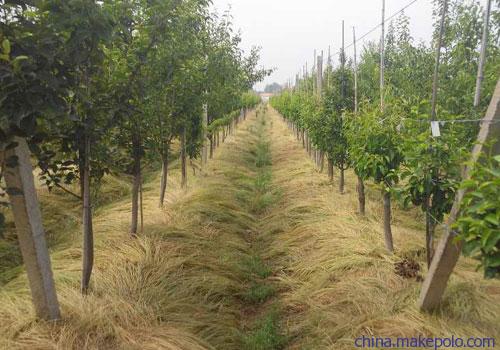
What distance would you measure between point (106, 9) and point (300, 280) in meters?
3.73

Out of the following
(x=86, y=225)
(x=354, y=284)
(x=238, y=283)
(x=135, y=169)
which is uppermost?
(x=135, y=169)

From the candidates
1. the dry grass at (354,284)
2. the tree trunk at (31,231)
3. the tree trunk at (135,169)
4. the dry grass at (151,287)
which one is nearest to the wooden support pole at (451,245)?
the dry grass at (354,284)

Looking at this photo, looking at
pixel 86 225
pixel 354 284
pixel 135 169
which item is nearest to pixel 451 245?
pixel 354 284

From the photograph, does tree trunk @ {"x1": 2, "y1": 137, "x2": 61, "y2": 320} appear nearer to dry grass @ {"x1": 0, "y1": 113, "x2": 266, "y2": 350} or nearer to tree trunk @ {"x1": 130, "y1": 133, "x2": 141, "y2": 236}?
A: dry grass @ {"x1": 0, "y1": 113, "x2": 266, "y2": 350}

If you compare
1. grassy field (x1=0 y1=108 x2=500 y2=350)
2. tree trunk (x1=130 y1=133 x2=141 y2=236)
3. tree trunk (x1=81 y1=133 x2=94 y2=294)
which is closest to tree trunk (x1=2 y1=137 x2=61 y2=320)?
grassy field (x1=0 y1=108 x2=500 y2=350)

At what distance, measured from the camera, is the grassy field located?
3436 millimetres

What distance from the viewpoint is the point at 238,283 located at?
16.8 feet

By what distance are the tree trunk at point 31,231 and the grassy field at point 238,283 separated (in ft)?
0.61

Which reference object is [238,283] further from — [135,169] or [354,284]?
[135,169]

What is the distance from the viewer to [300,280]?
16.8 ft

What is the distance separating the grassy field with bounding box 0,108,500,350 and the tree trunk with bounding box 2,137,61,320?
0.19 m

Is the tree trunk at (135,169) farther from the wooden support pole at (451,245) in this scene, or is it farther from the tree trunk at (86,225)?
the wooden support pole at (451,245)

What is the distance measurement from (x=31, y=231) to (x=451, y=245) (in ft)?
10.5

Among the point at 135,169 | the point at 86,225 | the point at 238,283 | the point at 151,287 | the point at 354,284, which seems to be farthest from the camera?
the point at 135,169
